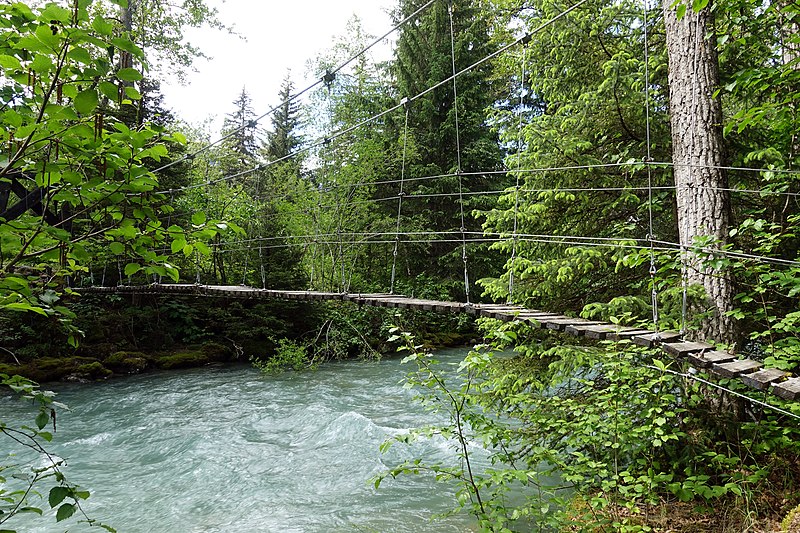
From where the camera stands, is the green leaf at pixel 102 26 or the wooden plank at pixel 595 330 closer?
the green leaf at pixel 102 26

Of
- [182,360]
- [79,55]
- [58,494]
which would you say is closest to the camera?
[79,55]

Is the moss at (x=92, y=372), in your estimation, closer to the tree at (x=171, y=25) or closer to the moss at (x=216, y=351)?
the moss at (x=216, y=351)

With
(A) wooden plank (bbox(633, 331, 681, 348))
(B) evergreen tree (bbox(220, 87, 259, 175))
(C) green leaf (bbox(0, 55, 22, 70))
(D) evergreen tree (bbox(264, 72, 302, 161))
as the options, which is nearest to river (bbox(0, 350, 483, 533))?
(A) wooden plank (bbox(633, 331, 681, 348))

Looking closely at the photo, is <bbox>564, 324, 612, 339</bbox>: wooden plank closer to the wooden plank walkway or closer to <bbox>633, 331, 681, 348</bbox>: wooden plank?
the wooden plank walkway

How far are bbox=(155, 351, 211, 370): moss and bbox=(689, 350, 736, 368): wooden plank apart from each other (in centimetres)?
718

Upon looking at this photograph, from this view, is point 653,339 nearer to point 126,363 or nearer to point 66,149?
point 66,149

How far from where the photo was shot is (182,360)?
774 cm

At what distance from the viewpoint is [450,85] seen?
10148 millimetres

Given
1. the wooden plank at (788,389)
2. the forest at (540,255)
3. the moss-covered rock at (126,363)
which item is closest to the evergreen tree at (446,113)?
the forest at (540,255)

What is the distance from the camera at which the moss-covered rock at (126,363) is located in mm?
7141

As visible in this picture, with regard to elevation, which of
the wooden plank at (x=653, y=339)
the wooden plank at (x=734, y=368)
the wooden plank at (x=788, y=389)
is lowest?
the wooden plank at (x=788, y=389)

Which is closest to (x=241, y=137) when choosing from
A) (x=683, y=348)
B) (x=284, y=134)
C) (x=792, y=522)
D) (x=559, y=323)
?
(x=284, y=134)

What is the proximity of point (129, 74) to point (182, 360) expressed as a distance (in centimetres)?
765

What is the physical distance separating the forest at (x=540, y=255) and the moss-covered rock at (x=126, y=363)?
45 mm
